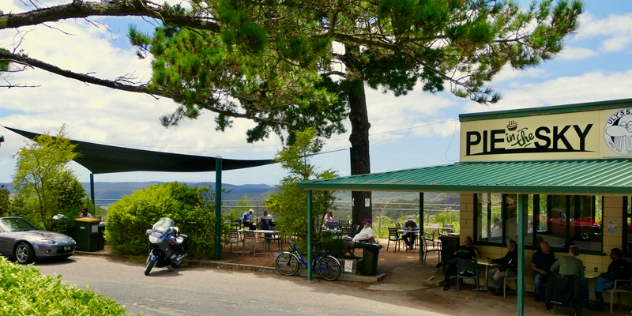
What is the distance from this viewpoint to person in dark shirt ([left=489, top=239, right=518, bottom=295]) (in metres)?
10.00

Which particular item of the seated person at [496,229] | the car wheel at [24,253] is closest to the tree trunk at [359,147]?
the seated person at [496,229]

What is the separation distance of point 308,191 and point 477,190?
3.91m

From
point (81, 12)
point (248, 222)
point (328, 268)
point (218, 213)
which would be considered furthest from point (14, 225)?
point (81, 12)

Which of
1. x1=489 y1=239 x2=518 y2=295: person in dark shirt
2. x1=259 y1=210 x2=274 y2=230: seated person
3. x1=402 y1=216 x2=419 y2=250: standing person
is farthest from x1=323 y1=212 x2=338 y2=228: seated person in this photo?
x1=489 y1=239 x2=518 y2=295: person in dark shirt

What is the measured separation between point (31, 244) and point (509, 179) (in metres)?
11.0

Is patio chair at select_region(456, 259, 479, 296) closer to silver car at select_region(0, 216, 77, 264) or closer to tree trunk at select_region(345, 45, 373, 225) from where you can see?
tree trunk at select_region(345, 45, 373, 225)

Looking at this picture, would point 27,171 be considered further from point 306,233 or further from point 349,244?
point 349,244

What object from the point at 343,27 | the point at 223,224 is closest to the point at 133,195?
the point at 223,224

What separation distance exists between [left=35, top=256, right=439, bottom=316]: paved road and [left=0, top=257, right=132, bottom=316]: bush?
382 cm

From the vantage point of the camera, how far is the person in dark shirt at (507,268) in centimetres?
1000

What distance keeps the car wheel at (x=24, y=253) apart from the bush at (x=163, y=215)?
196 cm

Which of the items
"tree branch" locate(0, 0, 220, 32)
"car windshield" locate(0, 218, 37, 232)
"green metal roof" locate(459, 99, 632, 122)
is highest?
"tree branch" locate(0, 0, 220, 32)

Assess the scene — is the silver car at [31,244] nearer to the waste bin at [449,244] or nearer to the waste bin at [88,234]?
the waste bin at [88,234]

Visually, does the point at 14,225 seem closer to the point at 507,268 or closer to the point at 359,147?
the point at 359,147
